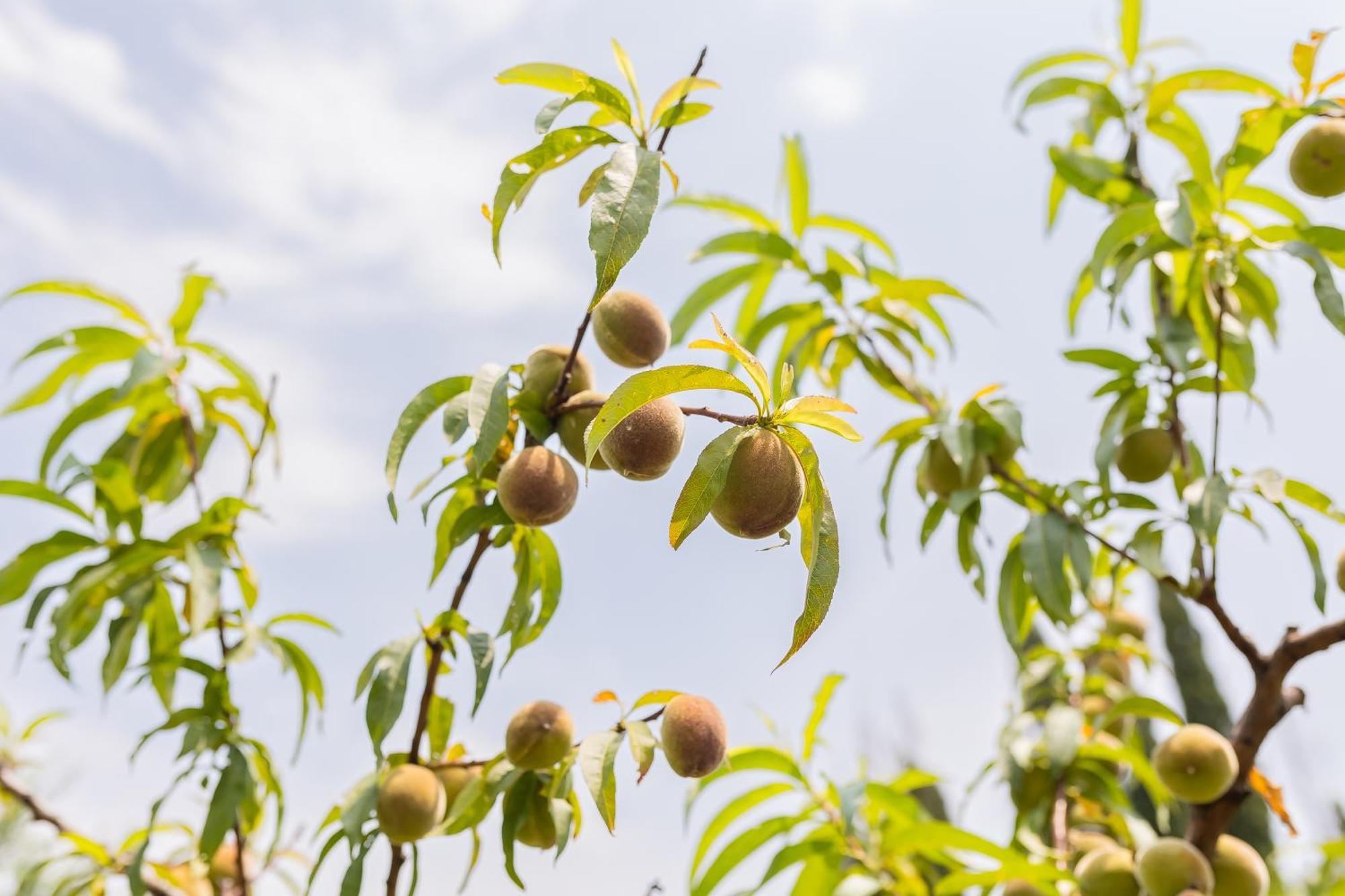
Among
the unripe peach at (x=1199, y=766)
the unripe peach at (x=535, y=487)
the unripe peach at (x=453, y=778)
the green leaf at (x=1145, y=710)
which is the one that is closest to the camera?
the unripe peach at (x=535, y=487)

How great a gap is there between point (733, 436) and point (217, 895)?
1060 mm

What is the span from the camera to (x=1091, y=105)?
71.2 inches

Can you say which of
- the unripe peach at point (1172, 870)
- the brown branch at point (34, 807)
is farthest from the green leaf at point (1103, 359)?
the brown branch at point (34, 807)

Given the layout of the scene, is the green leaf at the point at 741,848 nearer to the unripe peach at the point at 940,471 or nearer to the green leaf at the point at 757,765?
the green leaf at the point at 757,765

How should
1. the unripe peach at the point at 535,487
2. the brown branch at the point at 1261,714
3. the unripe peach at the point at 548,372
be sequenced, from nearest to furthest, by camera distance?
the unripe peach at the point at 535,487 < the unripe peach at the point at 548,372 < the brown branch at the point at 1261,714

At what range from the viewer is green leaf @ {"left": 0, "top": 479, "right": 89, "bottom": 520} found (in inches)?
59.4

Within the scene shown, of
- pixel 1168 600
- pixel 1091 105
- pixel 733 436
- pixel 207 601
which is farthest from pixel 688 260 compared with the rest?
pixel 1168 600

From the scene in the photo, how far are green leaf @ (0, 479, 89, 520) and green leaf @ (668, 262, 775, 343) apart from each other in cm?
98

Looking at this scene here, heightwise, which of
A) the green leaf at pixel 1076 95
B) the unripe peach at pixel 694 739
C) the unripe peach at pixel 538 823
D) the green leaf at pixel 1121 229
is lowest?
the unripe peach at pixel 538 823

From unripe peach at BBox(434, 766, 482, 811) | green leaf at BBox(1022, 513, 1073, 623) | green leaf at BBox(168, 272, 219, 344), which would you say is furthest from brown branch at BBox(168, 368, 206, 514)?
green leaf at BBox(1022, 513, 1073, 623)

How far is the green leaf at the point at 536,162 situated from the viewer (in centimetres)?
83

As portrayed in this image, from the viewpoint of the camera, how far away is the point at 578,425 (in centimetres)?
97

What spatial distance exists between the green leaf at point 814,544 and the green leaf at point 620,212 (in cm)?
17

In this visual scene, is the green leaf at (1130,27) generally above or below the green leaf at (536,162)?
above
